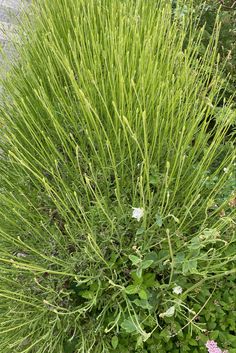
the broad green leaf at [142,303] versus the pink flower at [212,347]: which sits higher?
the broad green leaf at [142,303]

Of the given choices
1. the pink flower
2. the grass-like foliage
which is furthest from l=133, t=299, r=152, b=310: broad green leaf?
the pink flower

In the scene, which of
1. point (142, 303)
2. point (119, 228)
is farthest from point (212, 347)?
point (119, 228)

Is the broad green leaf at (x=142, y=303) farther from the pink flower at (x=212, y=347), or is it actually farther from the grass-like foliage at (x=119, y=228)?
the pink flower at (x=212, y=347)

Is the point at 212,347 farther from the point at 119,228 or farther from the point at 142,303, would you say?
the point at 119,228

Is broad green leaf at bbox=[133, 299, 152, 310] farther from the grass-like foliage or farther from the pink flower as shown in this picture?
the pink flower

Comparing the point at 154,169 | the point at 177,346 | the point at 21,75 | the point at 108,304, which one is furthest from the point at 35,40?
the point at 177,346

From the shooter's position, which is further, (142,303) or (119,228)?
(119,228)

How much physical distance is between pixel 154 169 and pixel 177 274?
1.04 feet

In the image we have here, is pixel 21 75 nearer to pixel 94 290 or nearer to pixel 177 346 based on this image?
pixel 94 290

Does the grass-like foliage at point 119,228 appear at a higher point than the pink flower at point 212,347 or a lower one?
higher

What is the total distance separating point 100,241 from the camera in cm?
119

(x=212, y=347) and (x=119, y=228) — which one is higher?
(x=119, y=228)

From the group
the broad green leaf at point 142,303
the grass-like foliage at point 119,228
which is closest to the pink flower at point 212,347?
the grass-like foliage at point 119,228

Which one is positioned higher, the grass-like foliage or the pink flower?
the grass-like foliage
